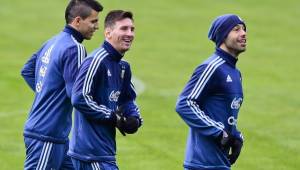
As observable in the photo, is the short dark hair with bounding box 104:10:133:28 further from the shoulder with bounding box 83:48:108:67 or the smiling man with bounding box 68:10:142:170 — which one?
the shoulder with bounding box 83:48:108:67

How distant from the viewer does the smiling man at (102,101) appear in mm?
11250

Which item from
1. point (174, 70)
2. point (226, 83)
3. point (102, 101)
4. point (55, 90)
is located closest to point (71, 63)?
point (55, 90)

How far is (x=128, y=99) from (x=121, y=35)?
2.92ft

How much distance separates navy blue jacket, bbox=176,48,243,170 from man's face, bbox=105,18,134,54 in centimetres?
81

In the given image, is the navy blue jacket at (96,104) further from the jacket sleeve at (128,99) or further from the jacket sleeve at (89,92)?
the jacket sleeve at (128,99)

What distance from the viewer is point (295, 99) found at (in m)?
22.2

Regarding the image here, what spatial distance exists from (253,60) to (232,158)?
49.0ft

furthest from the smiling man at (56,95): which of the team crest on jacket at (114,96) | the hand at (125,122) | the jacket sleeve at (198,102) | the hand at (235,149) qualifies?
the hand at (235,149)

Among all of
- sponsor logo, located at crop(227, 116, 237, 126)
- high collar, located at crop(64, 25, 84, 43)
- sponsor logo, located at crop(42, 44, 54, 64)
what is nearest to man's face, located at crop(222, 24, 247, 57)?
sponsor logo, located at crop(227, 116, 237, 126)

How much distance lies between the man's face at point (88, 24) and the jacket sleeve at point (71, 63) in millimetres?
285

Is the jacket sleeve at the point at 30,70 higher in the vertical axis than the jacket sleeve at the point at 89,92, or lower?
lower

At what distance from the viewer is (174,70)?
24953 millimetres

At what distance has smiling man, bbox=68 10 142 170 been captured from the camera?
11.2 m

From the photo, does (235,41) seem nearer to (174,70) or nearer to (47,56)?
(47,56)
